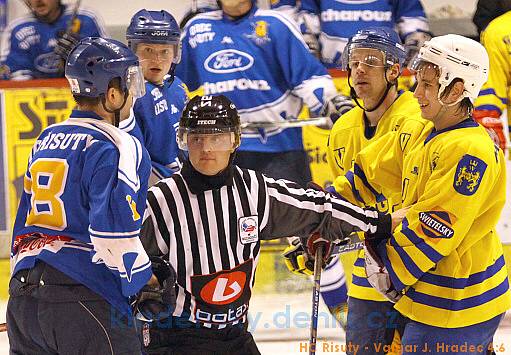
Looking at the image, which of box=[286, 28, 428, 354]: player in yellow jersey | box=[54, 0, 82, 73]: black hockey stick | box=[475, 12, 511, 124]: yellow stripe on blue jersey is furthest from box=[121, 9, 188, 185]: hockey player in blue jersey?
box=[54, 0, 82, 73]: black hockey stick

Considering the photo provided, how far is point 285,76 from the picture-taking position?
15.6 ft

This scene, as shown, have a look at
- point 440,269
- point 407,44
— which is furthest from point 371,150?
point 407,44

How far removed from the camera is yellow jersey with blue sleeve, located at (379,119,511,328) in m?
2.74

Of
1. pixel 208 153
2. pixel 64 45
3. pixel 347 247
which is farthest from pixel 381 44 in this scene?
pixel 64 45

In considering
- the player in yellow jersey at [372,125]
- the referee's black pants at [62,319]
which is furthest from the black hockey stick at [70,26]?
the referee's black pants at [62,319]

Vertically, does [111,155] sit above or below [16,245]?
above

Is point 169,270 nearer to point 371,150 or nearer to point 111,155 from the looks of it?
point 111,155

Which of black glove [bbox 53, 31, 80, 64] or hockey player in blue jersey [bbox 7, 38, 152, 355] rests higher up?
hockey player in blue jersey [bbox 7, 38, 152, 355]

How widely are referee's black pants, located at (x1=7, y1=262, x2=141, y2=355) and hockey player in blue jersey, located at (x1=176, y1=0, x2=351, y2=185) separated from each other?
7.20 feet

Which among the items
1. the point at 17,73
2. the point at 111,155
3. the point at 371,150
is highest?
the point at 111,155

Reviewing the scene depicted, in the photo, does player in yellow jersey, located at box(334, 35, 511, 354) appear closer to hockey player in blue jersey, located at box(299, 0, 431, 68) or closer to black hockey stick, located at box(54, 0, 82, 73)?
hockey player in blue jersey, located at box(299, 0, 431, 68)

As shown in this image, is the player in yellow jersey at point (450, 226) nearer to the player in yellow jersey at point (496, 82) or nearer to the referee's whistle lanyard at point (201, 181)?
the referee's whistle lanyard at point (201, 181)

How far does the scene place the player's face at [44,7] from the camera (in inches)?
217

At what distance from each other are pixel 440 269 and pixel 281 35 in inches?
82.5
